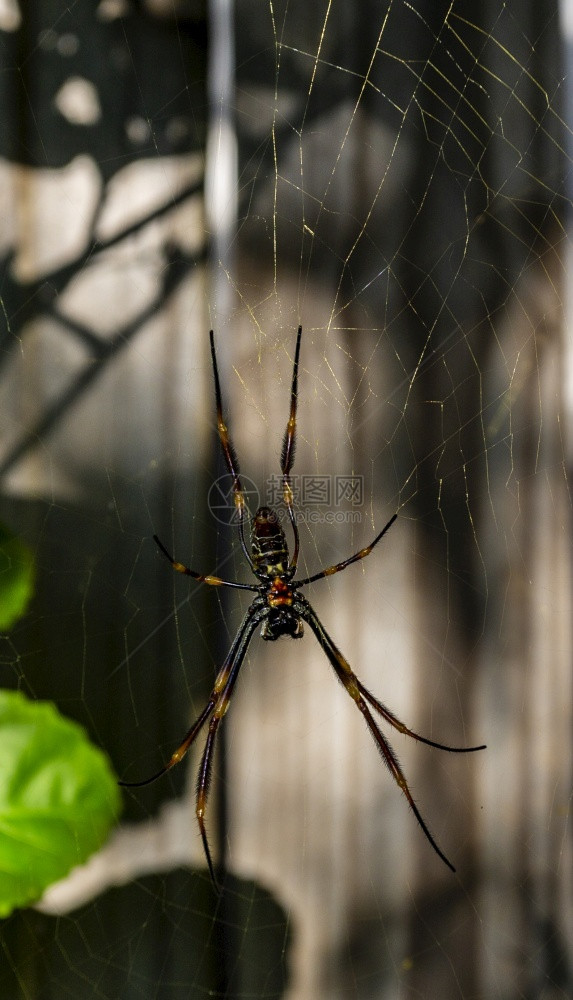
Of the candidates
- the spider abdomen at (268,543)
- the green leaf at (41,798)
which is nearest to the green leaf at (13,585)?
the green leaf at (41,798)

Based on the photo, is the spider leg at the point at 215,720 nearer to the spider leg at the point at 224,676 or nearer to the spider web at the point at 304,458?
the spider leg at the point at 224,676

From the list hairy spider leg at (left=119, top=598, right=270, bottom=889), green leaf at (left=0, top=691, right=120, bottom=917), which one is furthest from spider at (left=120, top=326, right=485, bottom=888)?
green leaf at (left=0, top=691, right=120, bottom=917)

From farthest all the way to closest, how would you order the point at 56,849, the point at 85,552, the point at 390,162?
the point at 390,162 < the point at 85,552 < the point at 56,849

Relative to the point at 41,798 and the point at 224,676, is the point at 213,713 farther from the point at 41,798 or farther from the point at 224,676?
the point at 41,798

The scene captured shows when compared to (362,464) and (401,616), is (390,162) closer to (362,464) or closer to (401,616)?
(362,464)

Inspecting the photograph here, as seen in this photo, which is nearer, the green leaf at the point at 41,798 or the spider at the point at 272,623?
the green leaf at the point at 41,798

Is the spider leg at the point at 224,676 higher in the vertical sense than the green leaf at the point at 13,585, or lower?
lower

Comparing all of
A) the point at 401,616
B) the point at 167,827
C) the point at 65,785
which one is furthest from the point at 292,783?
the point at 65,785
